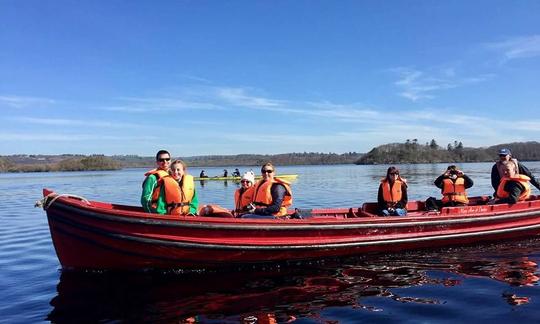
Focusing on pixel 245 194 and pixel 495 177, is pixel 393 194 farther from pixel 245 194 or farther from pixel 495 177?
pixel 245 194

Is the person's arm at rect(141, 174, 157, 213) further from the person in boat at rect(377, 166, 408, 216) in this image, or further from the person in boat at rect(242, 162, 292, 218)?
the person in boat at rect(377, 166, 408, 216)

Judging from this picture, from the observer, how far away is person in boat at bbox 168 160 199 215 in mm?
8461

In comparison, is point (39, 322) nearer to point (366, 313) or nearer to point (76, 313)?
point (76, 313)

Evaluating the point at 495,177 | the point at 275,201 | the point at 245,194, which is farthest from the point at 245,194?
the point at 495,177

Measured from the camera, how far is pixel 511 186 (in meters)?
11.4

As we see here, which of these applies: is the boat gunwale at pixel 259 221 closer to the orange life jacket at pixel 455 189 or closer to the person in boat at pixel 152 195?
the person in boat at pixel 152 195

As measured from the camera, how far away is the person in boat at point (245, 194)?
32.2 feet

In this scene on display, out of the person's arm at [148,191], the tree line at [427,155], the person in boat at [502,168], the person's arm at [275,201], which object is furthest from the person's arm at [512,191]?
the tree line at [427,155]

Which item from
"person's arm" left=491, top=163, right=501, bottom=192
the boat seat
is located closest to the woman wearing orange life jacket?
the boat seat

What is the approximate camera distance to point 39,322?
6.37 metres

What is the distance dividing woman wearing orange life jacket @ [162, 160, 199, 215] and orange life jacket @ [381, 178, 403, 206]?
191 inches

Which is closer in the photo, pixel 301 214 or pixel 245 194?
pixel 245 194

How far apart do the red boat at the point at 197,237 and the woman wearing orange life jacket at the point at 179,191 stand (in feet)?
1.75

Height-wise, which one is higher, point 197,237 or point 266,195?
point 266,195
